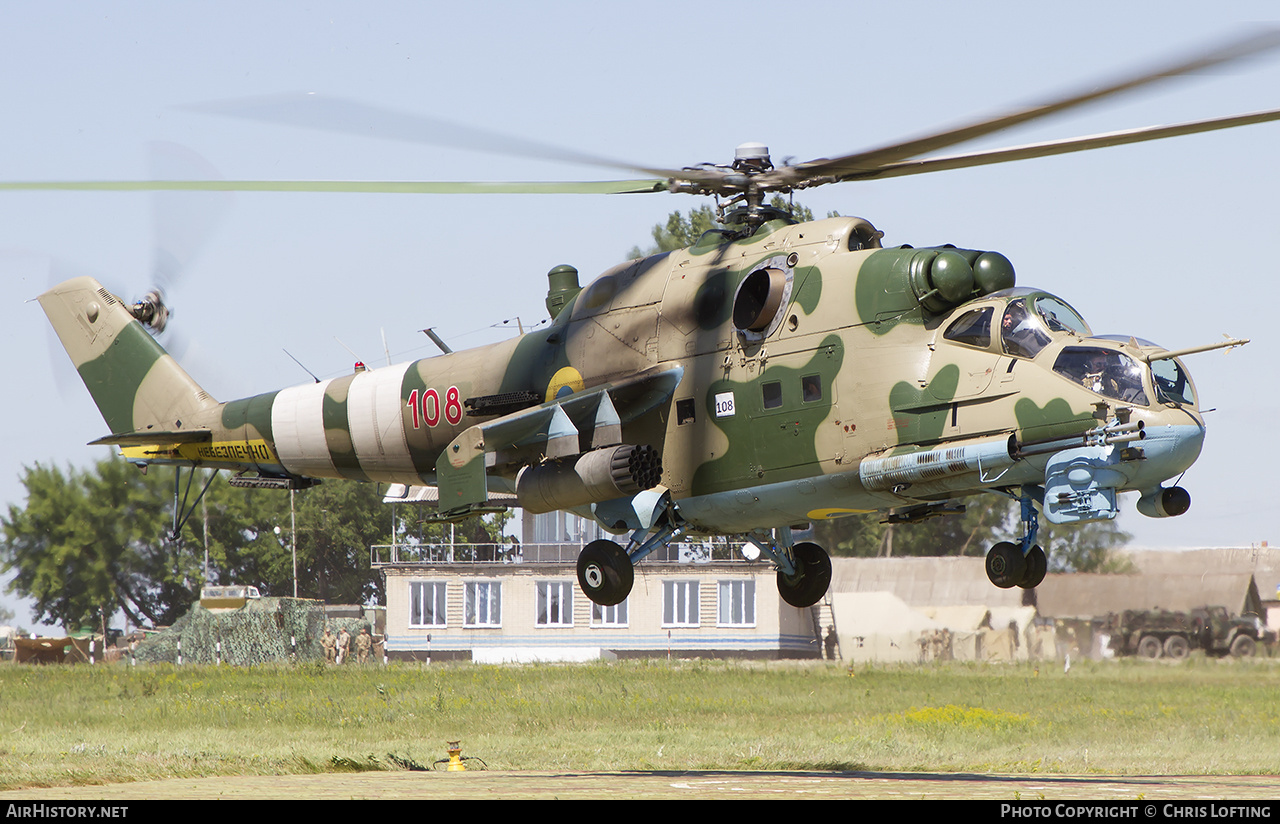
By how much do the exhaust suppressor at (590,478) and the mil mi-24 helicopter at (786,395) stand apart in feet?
0.09

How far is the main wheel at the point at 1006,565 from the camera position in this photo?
14648 mm

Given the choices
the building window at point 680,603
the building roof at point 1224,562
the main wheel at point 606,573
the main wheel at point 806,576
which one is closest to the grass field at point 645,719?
the building roof at point 1224,562

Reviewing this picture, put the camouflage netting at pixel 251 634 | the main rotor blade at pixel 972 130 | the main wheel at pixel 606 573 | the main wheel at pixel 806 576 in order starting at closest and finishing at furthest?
the main rotor blade at pixel 972 130, the main wheel at pixel 606 573, the main wheel at pixel 806 576, the camouflage netting at pixel 251 634

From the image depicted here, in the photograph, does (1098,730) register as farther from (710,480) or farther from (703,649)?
(703,649)

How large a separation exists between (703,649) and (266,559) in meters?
44.3

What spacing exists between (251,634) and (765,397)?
4092 centimetres

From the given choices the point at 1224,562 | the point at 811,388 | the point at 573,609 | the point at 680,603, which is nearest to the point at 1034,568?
the point at 811,388

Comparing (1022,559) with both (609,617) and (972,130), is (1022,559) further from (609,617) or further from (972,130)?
(609,617)

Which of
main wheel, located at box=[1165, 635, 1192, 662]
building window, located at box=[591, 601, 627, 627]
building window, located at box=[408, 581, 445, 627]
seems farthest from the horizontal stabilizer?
building window, located at box=[408, 581, 445, 627]

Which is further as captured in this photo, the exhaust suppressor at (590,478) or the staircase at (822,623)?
the staircase at (822,623)

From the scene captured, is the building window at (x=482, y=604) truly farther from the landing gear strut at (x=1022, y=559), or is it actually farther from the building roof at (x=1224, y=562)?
the landing gear strut at (x=1022, y=559)

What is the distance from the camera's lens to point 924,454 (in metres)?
14.3
